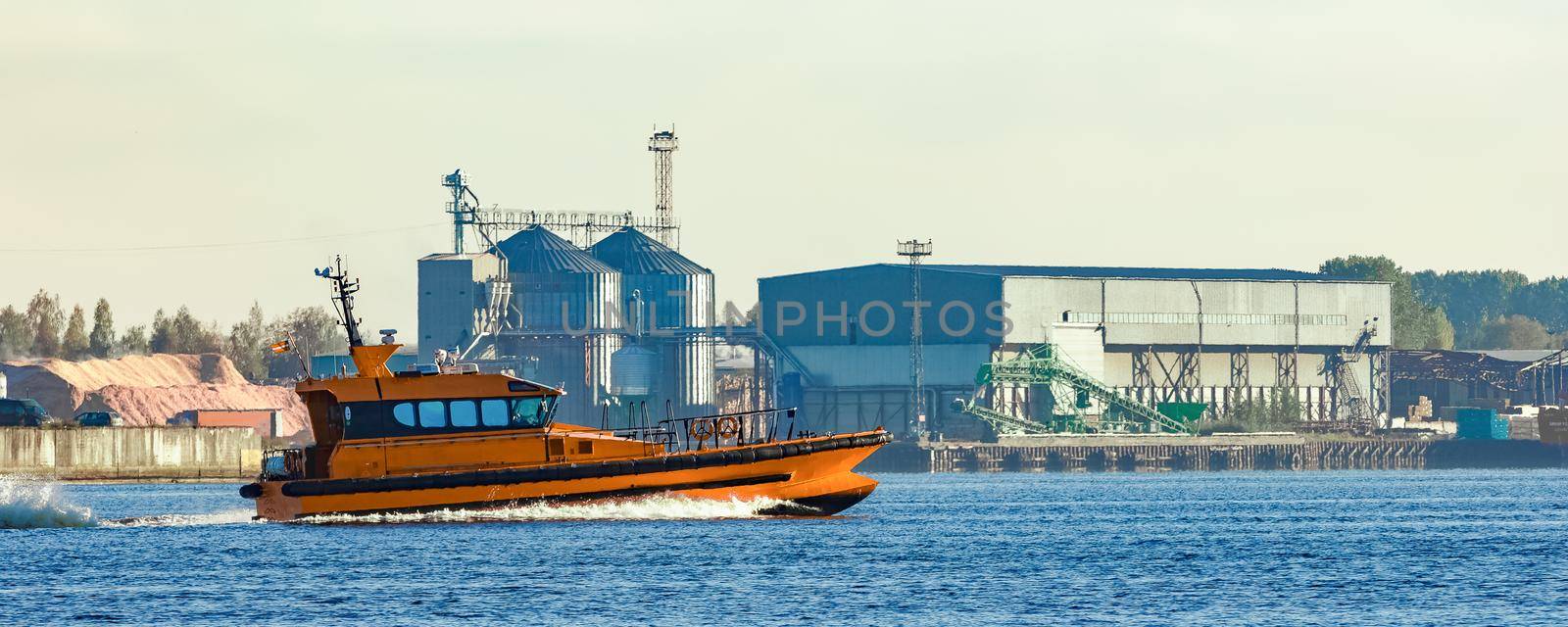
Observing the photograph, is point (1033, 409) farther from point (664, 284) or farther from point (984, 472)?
point (664, 284)

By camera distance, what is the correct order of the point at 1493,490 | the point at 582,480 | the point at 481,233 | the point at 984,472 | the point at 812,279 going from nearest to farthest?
1. the point at 582,480
2. the point at 1493,490
3. the point at 984,472
4. the point at 812,279
5. the point at 481,233

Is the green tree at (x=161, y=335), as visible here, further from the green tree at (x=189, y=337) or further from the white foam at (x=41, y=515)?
the white foam at (x=41, y=515)

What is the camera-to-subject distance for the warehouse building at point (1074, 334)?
139 meters

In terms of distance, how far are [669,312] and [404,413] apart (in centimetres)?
10572

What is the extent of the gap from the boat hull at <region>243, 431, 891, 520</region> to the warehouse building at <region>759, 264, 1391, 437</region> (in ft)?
270

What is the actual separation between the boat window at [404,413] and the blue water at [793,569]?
7.82 ft

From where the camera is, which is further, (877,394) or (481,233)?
(481,233)

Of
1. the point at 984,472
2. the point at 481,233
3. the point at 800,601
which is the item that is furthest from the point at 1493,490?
the point at 481,233

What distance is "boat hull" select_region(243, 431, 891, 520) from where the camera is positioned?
5203 centimetres

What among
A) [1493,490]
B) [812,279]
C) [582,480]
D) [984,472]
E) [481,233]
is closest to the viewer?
[582,480]

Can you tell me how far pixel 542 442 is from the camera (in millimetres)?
52750

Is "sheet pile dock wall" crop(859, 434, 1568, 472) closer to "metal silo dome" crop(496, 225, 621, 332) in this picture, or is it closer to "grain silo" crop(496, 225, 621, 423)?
"grain silo" crop(496, 225, 621, 423)

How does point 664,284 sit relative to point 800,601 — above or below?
above

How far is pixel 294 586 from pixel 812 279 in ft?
340
